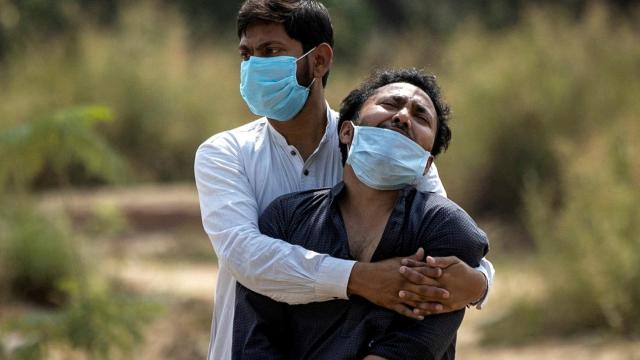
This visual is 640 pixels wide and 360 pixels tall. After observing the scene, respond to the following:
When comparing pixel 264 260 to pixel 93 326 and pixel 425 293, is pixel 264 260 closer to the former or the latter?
pixel 425 293

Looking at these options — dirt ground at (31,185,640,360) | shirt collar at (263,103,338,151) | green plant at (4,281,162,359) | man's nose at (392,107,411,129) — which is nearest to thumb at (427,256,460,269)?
man's nose at (392,107,411,129)

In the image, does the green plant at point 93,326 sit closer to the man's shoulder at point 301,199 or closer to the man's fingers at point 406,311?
the man's shoulder at point 301,199

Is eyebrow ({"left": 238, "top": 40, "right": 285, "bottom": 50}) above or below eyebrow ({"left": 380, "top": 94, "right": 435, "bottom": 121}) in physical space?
above

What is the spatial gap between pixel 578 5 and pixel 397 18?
831cm

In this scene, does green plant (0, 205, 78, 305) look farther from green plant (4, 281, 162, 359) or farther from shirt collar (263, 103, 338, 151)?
shirt collar (263, 103, 338, 151)

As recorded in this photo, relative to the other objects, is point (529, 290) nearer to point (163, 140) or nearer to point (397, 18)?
point (163, 140)

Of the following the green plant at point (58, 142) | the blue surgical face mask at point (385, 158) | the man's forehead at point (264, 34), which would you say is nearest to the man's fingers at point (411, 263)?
the blue surgical face mask at point (385, 158)

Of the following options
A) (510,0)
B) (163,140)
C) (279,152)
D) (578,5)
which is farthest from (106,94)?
(279,152)

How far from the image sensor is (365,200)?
10.2 feet

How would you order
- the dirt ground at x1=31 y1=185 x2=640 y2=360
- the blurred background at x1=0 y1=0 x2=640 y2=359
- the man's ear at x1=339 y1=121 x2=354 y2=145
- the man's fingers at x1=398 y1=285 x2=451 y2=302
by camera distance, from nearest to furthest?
the man's fingers at x1=398 y1=285 x2=451 y2=302, the man's ear at x1=339 y1=121 x2=354 y2=145, the blurred background at x1=0 y1=0 x2=640 y2=359, the dirt ground at x1=31 y1=185 x2=640 y2=360

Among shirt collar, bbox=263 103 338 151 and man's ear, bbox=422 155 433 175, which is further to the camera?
shirt collar, bbox=263 103 338 151

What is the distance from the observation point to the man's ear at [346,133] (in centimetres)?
321

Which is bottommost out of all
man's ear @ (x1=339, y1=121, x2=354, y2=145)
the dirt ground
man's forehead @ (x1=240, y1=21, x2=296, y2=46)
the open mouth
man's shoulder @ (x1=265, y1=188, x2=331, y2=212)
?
the dirt ground

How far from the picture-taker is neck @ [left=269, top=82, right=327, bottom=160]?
3.42 metres
